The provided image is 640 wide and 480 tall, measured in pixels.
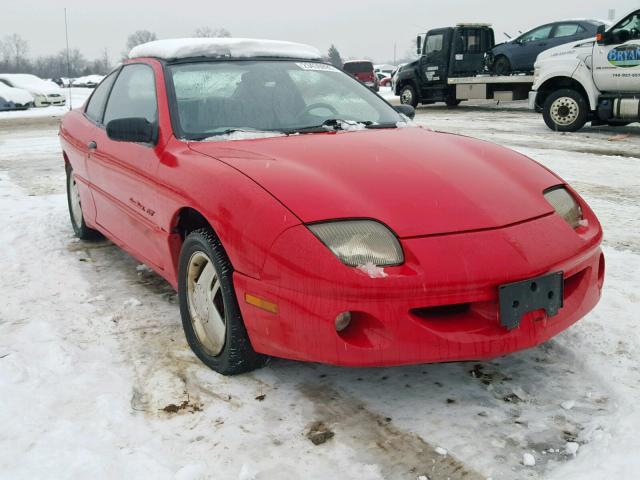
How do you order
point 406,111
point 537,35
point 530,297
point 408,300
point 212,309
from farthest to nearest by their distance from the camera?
point 537,35
point 406,111
point 212,309
point 530,297
point 408,300

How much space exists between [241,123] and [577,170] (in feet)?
18.1

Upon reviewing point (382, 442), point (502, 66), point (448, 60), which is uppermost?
point (448, 60)

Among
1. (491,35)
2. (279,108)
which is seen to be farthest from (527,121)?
(279,108)

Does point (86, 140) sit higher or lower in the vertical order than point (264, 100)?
lower

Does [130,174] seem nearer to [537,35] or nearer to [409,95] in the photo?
→ [537,35]

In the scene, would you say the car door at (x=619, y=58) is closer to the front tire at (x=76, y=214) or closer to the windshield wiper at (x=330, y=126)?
the windshield wiper at (x=330, y=126)

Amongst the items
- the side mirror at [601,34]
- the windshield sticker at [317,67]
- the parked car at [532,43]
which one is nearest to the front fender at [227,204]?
the windshield sticker at [317,67]

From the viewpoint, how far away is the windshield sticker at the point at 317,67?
385 cm

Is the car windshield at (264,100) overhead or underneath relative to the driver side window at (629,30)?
underneath

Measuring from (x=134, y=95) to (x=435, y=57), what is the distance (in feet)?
53.8

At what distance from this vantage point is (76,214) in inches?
194

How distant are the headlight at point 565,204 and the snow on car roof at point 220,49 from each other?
1.85m

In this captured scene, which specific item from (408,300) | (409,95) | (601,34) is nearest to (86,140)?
(408,300)

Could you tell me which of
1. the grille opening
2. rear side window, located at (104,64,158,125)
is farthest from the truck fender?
the grille opening
